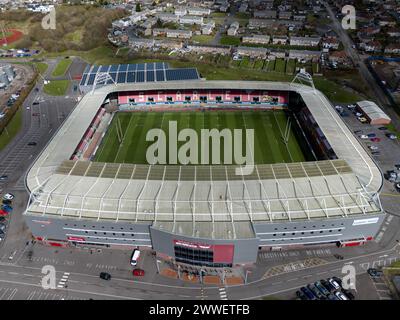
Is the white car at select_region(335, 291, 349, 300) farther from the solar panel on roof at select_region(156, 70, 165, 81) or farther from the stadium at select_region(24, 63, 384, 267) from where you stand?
the solar panel on roof at select_region(156, 70, 165, 81)

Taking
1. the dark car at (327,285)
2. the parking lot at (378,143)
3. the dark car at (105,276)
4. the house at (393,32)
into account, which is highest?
the house at (393,32)

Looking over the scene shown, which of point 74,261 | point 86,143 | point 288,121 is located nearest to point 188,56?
point 288,121

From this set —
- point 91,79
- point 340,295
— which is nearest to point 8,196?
point 91,79

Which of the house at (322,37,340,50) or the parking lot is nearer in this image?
the parking lot

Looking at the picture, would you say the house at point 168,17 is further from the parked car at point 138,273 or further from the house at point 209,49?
the parked car at point 138,273

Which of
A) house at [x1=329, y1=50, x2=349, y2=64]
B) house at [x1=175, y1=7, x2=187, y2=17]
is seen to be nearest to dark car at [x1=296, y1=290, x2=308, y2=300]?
house at [x1=329, y1=50, x2=349, y2=64]

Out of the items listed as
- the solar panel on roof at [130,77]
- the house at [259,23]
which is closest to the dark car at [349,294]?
the solar panel on roof at [130,77]
